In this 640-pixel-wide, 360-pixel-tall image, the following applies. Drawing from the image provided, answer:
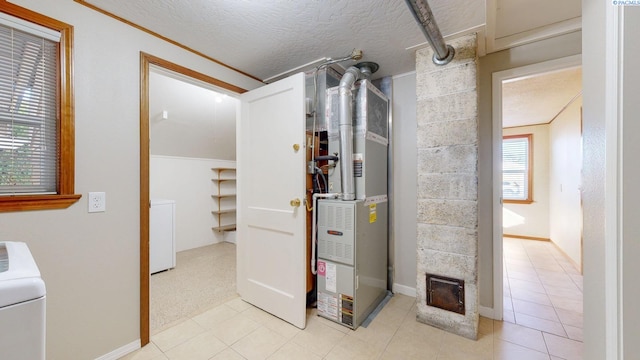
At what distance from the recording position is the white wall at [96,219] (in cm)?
138

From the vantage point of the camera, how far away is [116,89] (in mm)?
1618

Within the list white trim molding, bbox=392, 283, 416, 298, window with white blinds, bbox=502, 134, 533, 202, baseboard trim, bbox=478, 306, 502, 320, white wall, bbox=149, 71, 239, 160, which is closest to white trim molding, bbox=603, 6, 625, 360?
baseboard trim, bbox=478, 306, 502, 320

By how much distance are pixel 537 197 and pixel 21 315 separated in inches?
266

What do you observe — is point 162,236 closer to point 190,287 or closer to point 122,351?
point 190,287

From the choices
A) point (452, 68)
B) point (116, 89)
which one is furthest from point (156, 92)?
point (452, 68)

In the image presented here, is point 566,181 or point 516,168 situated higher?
point 516,168

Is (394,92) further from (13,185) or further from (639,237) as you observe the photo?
(13,185)

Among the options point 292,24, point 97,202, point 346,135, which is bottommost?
point 97,202

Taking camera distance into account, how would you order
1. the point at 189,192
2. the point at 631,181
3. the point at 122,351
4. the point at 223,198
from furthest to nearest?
the point at 223,198, the point at 189,192, the point at 122,351, the point at 631,181

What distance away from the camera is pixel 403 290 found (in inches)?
99.5

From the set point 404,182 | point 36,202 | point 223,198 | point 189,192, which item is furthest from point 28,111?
point 223,198

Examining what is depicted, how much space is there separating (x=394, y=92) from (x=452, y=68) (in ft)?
2.46

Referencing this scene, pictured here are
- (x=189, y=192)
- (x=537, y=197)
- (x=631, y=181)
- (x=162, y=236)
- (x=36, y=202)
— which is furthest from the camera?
(x=537, y=197)

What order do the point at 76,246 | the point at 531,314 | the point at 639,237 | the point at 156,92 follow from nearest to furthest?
1. the point at 639,237
2. the point at 76,246
3. the point at 531,314
4. the point at 156,92
